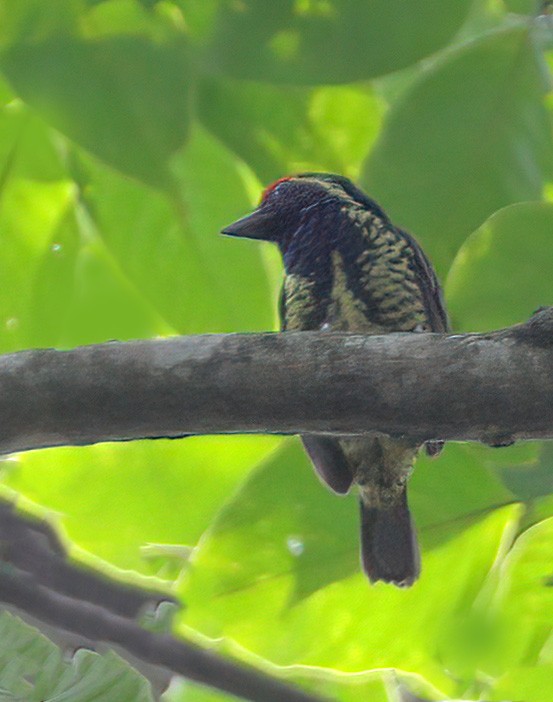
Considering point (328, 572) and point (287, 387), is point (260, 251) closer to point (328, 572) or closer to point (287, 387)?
point (328, 572)

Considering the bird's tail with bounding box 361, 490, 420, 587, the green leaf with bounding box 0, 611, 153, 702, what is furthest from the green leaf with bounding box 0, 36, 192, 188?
the green leaf with bounding box 0, 611, 153, 702

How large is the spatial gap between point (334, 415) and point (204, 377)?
21cm

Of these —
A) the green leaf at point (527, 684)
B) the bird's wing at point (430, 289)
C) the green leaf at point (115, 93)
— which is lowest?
the green leaf at point (527, 684)

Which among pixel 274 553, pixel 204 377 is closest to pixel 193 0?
pixel 204 377

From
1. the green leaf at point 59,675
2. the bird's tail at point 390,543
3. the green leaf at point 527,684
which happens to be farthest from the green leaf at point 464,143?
the green leaf at point 59,675

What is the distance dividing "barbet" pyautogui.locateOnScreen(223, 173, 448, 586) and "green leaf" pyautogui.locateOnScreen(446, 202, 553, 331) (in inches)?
8.9

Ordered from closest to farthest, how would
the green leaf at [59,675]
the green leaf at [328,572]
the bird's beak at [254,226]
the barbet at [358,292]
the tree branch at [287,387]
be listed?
the green leaf at [59,675], the tree branch at [287,387], the green leaf at [328,572], the barbet at [358,292], the bird's beak at [254,226]

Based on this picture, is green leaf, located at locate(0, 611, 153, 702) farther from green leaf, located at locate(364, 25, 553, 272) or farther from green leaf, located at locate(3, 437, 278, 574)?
green leaf, located at locate(364, 25, 553, 272)

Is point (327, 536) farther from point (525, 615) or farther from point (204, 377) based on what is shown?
point (204, 377)

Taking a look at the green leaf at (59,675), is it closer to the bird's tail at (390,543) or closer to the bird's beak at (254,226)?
the bird's tail at (390,543)

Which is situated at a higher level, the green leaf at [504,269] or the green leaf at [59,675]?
the green leaf at [504,269]

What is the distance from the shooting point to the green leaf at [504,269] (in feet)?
7.91

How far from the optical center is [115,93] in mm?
2527

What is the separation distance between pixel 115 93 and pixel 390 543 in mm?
1041
